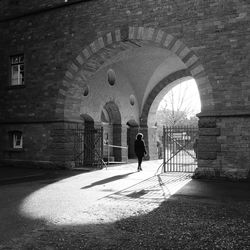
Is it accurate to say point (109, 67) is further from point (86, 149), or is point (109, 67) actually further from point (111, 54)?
point (86, 149)

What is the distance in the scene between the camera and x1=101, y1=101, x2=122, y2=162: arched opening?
18.0 metres

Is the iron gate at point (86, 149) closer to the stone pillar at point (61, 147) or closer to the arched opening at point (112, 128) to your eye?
the stone pillar at point (61, 147)

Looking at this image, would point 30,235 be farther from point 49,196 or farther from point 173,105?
point 173,105

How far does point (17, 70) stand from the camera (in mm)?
14602

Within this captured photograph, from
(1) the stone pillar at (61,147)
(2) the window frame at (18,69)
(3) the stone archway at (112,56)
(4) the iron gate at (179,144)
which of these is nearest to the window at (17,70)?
(2) the window frame at (18,69)

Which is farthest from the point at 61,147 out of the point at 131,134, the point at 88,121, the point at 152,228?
the point at 152,228

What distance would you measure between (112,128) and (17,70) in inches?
248

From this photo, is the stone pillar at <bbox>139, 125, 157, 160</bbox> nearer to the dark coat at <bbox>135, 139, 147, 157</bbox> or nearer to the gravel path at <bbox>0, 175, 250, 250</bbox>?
the dark coat at <bbox>135, 139, 147, 157</bbox>

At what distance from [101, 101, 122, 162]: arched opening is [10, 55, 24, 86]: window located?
199 inches

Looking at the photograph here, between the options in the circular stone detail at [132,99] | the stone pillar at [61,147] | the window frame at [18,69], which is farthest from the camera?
the circular stone detail at [132,99]

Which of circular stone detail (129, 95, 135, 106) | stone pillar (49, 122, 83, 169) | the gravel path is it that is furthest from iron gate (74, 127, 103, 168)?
the gravel path

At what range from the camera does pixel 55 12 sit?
13562 millimetres

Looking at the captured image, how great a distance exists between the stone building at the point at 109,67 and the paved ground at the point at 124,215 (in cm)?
260

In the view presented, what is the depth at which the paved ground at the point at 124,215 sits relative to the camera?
4.19m
